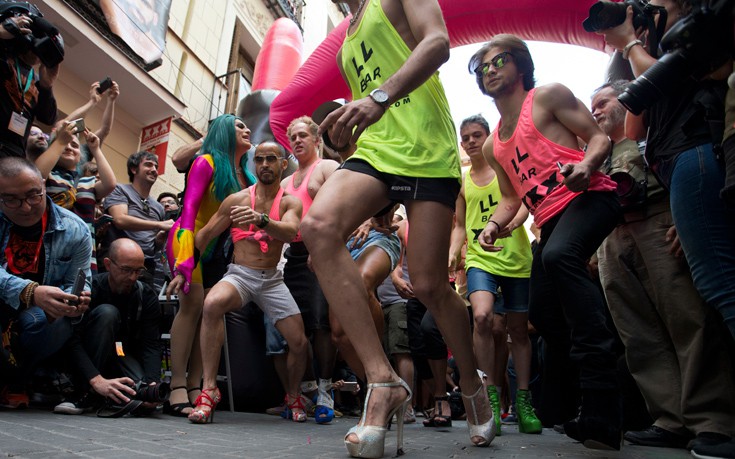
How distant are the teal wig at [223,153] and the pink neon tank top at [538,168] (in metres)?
1.98

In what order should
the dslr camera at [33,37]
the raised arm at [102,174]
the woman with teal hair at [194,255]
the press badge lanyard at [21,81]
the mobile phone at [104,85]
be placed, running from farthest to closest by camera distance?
the raised arm at [102,174], the mobile phone at [104,85], the woman with teal hair at [194,255], the press badge lanyard at [21,81], the dslr camera at [33,37]

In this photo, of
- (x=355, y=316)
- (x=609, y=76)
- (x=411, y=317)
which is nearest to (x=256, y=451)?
(x=355, y=316)

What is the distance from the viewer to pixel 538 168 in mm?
2527

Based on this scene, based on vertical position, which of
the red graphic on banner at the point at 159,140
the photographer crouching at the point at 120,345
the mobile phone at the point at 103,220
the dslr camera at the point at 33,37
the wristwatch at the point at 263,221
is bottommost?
the photographer crouching at the point at 120,345

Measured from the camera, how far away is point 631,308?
8.79 feet

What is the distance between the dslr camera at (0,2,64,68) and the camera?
303 centimetres

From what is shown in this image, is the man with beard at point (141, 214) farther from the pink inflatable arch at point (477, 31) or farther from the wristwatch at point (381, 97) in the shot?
the wristwatch at point (381, 97)

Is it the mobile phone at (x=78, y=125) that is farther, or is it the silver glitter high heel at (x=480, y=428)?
the mobile phone at (x=78, y=125)

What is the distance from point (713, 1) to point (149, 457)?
2159 mm

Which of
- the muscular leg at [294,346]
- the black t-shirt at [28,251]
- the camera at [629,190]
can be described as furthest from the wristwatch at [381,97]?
the black t-shirt at [28,251]

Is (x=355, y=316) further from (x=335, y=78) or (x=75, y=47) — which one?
(x=75, y=47)

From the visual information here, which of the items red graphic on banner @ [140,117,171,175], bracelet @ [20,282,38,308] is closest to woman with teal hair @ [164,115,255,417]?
bracelet @ [20,282,38,308]

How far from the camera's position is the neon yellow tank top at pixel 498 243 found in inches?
138

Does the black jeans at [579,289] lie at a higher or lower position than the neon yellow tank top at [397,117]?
lower
